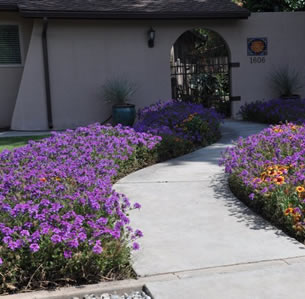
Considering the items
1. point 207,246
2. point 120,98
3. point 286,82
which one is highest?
point 286,82

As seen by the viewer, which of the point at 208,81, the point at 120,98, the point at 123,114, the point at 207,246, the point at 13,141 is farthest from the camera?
the point at 208,81

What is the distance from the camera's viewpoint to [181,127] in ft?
30.0

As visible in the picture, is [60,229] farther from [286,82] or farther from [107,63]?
[286,82]

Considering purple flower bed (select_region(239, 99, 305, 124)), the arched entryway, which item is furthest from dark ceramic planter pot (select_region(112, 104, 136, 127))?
purple flower bed (select_region(239, 99, 305, 124))

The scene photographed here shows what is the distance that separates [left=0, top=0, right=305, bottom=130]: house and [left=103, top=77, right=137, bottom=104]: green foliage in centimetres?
18

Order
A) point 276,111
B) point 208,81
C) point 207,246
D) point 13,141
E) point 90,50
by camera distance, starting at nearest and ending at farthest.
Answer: point 207,246 → point 13,141 → point 276,111 → point 90,50 → point 208,81

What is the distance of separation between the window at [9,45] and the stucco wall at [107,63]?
0.88m

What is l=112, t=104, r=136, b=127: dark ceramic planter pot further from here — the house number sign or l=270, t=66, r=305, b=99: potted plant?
l=270, t=66, r=305, b=99: potted plant

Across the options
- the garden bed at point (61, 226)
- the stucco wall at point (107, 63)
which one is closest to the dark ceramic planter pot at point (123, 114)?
the stucco wall at point (107, 63)

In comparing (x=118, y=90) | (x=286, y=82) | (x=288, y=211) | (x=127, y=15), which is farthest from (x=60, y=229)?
(x=286, y=82)

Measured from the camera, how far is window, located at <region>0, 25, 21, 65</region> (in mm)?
13000

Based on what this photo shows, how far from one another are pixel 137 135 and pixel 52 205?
406 cm

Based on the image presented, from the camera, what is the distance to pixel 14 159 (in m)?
6.17

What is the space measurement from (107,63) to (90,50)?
1.79ft
